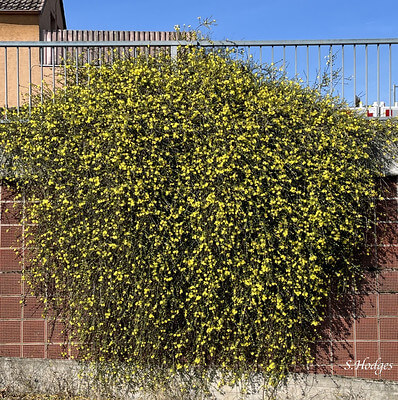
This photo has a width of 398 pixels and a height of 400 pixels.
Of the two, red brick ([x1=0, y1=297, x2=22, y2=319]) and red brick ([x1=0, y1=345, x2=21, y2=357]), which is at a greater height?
red brick ([x1=0, y1=297, x2=22, y2=319])

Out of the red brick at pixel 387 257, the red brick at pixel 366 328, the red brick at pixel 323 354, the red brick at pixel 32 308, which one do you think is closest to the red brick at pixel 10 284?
the red brick at pixel 32 308

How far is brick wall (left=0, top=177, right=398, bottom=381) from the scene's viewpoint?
20.4 feet

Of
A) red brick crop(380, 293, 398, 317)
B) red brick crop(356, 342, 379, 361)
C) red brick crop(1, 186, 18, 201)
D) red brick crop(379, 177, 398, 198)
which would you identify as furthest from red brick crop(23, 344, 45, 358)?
red brick crop(379, 177, 398, 198)

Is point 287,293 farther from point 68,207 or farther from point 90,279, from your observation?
point 68,207

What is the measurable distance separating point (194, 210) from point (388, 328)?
2.74 m

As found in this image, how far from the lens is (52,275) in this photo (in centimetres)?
602

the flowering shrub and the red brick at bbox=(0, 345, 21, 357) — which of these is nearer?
the flowering shrub

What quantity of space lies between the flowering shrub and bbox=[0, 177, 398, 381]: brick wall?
27 cm

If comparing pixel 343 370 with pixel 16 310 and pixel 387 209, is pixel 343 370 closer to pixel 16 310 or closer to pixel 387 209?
pixel 387 209

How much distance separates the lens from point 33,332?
633 centimetres

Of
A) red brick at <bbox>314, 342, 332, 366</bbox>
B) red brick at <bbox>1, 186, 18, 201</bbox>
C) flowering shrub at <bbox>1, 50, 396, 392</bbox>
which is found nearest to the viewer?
flowering shrub at <bbox>1, 50, 396, 392</bbox>

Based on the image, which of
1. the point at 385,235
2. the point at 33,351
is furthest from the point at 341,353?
the point at 33,351

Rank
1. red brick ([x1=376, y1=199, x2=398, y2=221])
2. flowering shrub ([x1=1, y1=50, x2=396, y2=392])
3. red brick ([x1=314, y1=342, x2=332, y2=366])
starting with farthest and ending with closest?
red brick ([x1=376, y1=199, x2=398, y2=221])
red brick ([x1=314, y1=342, x2=332, y2=366])
flowering shrub ([x1=1, y1=50, x2=396, y2=392])

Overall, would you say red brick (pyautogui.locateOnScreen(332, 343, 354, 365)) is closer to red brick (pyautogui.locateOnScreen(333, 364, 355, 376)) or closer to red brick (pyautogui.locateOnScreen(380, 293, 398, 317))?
red brick (pyautogui.locateOnScreen(333, 364, 355, 376))
